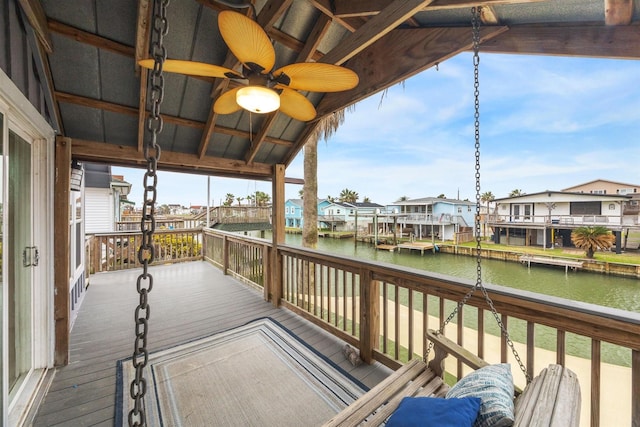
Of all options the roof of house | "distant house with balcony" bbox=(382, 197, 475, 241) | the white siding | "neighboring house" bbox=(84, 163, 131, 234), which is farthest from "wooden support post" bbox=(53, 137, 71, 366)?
"distant house with balcony" bbox=(382, 197, 475, 241)

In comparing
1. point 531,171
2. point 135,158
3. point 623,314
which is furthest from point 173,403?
point 531,171

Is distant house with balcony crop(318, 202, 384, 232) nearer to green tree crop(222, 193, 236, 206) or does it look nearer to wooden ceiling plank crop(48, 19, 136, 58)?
green tree crop(222, 193, 236, 206)

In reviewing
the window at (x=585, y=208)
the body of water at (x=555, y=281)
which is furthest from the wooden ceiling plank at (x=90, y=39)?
the window at (x=585, y=208)

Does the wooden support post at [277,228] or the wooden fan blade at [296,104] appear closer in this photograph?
the wooden fan blade at [296,104]

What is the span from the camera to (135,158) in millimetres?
3117

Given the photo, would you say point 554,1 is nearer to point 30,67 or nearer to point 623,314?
point 623,314

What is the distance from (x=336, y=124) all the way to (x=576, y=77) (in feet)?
38.2

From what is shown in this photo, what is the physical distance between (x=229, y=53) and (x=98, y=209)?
8735mm

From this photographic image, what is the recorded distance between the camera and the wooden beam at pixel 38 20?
159 centimetres

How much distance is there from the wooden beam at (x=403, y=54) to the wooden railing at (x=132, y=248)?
199 inches

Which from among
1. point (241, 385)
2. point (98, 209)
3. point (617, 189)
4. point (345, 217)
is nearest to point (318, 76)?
point (241, 385)

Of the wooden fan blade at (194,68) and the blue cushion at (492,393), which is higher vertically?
the wooden fan blade at (194,68)

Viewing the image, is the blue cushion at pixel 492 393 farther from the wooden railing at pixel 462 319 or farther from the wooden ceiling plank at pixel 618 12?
the wooden ceiling plank at pixel 618 12

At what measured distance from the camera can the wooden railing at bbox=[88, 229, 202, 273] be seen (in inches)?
233
